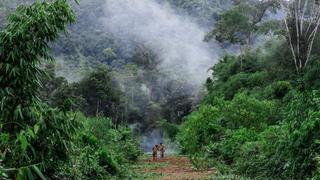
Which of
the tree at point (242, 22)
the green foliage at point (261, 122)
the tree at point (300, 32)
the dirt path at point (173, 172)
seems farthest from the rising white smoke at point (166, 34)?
the dirt path at point (173, 172)

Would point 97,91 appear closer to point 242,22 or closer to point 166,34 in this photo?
point 242,22

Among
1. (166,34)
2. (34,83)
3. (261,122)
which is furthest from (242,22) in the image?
(166,34)

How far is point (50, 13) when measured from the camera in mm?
8273

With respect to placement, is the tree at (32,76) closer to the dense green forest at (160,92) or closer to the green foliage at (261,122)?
the dense green forest at (160,92)

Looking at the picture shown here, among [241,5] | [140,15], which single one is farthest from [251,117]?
[140,15]

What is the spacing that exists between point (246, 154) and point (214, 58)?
8458 cm

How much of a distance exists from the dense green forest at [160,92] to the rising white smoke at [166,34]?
0.44m

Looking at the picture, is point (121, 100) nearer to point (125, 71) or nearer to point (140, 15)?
point (125, 71)

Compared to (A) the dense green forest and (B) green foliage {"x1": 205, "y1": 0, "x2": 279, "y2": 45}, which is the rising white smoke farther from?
(B) green foliage {"x1": 205, "y1": 0, "x2": 279, "y2": 45}

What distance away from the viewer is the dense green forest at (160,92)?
822 centimetres

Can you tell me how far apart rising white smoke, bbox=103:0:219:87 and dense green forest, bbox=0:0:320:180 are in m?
0.44

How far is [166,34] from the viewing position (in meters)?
113

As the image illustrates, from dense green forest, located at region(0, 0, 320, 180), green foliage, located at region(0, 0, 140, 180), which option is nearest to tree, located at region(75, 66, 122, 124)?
dense green forest, located at region(0, 0, 320, 180)

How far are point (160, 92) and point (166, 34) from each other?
1649 inches
